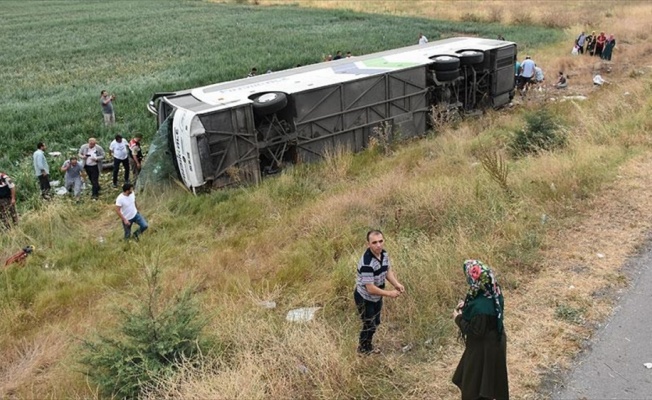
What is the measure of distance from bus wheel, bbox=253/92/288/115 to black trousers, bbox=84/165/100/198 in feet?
12.2

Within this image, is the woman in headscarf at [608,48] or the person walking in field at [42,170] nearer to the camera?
the person walking in field at [42,170]

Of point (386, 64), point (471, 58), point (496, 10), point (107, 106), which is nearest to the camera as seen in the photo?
point (386, 64)

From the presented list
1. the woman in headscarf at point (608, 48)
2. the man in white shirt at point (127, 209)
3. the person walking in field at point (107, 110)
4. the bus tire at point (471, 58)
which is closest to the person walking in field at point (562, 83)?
the woman in headscarf at point (608, 48)

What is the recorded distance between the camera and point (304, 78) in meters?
13.4

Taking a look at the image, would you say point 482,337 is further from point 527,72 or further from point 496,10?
point 496,10

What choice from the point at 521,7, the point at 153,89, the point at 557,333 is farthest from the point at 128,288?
the point at 521,7

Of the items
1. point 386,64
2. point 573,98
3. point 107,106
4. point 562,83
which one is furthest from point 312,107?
point 562,83

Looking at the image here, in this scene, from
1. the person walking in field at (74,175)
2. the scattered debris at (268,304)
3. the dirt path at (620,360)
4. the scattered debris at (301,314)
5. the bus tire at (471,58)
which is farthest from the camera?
the bus tire at (471,58)

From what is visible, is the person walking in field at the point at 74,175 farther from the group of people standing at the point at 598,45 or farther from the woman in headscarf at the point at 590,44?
the woman in headscarf at the point at 590,44

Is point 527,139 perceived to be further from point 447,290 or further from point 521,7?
point 521,7

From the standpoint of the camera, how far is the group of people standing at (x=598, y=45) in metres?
22.4

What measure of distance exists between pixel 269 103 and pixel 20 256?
5353mm

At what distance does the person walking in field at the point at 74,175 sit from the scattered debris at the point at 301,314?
752cm

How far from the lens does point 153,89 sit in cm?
1995
